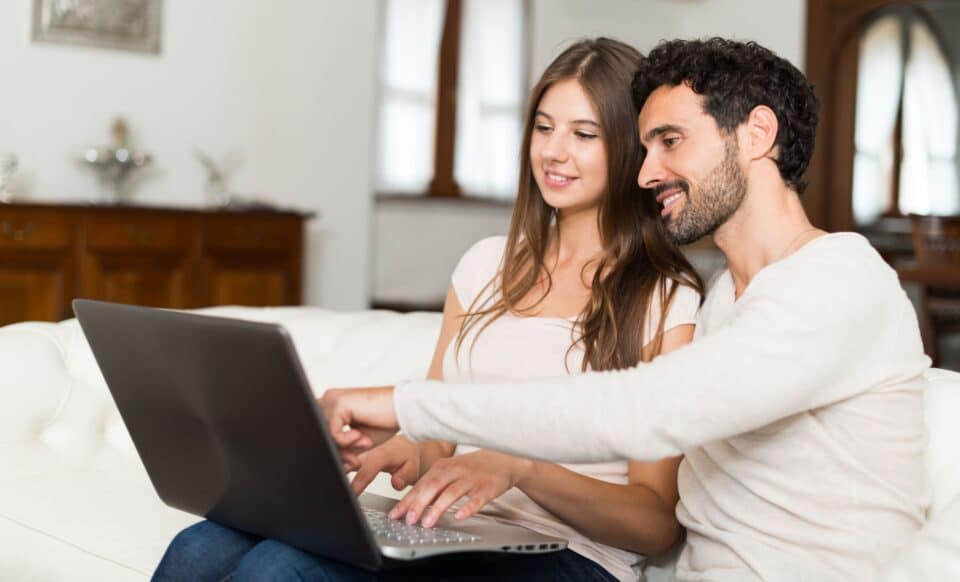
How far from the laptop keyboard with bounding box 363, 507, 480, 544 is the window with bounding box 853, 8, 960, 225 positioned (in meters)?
8.30

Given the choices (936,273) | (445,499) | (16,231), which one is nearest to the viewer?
(445,499)

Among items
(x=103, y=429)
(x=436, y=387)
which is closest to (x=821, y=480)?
(x=436, y=387)

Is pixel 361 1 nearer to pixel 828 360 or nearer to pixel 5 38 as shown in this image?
pixel 5 38

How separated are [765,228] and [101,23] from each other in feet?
15.8

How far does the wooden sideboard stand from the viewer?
16.8 feet

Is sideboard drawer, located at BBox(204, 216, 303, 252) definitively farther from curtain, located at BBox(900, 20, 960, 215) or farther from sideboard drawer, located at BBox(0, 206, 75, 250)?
curtain, located at BBox(900, 20, 960, 215)

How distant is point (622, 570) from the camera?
1.82 m

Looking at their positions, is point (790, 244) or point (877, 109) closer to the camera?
point (790, 244)

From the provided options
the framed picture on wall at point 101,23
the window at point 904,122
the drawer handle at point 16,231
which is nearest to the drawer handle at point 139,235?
the drawer handle at point 16,231

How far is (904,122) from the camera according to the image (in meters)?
9.72

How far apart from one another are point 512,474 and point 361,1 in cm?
534

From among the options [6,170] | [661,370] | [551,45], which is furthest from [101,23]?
[661,370]

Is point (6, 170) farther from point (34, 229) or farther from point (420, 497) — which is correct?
point (420, 497)

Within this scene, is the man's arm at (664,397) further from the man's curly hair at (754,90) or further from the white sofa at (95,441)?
the white sofa at (95,441)
